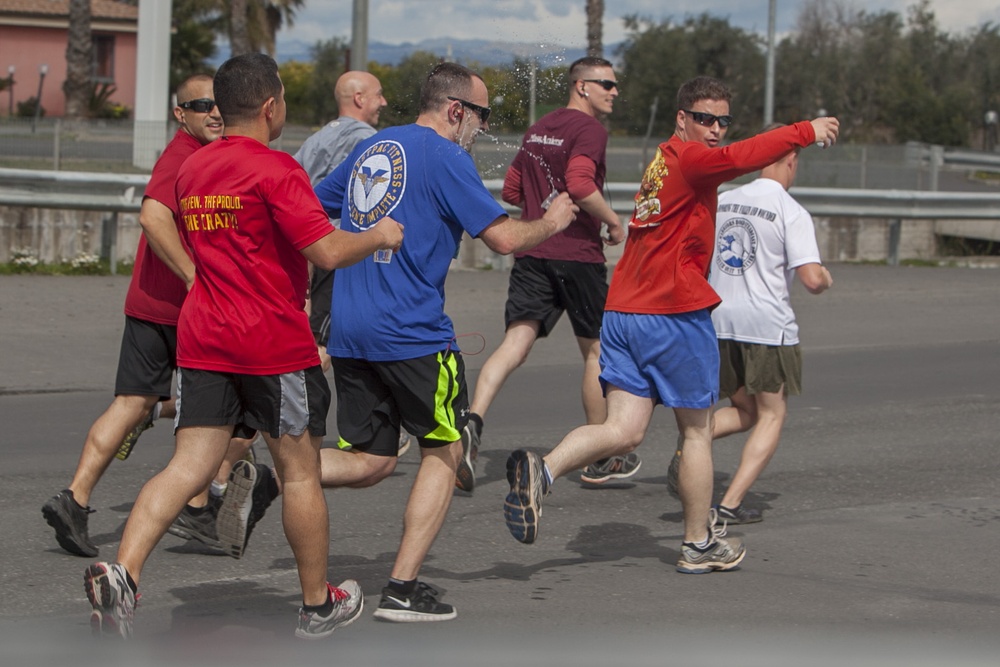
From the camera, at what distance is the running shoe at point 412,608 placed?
4832 mm

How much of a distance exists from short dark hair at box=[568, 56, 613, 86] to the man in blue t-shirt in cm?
257

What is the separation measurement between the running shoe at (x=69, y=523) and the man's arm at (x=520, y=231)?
6.58 ft

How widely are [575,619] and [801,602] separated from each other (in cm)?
87

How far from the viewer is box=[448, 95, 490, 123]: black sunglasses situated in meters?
5.05

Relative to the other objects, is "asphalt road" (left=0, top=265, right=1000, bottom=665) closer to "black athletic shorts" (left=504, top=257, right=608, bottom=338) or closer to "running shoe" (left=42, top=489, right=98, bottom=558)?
"running shoe" (left=42, top=489, right=98, bottom=558)

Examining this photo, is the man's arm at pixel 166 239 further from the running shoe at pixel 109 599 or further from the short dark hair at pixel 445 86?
the running shoe at pixel 109 599

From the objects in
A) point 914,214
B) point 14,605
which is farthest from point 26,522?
point 914,214

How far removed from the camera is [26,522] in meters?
6.13

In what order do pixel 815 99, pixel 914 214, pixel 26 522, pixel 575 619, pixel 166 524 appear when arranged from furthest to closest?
pixel 815 99, pixel 914 214, pixel 26 522, pixel 575 619, pixel 166 524

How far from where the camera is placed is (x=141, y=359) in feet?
19.0

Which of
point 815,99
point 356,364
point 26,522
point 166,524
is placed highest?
point 815,99

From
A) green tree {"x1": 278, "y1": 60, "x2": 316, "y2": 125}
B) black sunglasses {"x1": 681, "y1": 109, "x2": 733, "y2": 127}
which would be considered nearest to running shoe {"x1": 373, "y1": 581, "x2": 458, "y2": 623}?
black sunglasses {"x1": 681, "y1": 109, "x2": 733, "y2": 127}

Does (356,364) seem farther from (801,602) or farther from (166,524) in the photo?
(801,602)

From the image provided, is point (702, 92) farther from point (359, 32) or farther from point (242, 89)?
point (359, 32)
